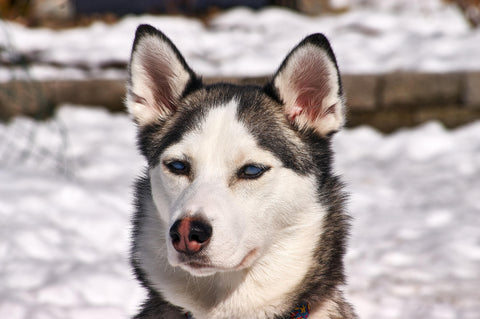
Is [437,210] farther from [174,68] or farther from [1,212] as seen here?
[1,212]

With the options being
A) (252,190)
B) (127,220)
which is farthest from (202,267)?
(127,220)

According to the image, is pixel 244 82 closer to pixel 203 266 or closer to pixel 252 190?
pixel 252 190

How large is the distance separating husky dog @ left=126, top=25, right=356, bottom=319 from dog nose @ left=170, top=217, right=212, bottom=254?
0.07 m

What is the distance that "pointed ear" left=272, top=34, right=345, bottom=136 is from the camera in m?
2.58

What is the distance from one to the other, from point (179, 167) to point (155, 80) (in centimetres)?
61

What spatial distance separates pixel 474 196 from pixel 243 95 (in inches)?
141

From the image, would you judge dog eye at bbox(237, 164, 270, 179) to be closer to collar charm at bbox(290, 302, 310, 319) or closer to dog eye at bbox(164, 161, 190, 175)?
dog eye at bbox(164, 161, 190, 175)

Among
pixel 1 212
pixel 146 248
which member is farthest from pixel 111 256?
pixel 146 248

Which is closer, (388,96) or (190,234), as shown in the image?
(190,234)

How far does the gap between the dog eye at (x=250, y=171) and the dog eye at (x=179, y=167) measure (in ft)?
0.78

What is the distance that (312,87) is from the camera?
2760 millimetres

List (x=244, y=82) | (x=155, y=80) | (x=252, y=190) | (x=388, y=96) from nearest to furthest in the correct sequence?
(x=252, y=190), (x=155, y=80), (x=244, y=82), (x=388, y=96)

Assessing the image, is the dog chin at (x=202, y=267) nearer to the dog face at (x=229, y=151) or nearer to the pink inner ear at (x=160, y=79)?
the dog face at (x=229, y=151)

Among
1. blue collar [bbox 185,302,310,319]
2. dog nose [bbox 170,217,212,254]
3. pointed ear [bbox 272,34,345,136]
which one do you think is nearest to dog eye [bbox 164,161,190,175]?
dog nose [bbox 170,217,212,254]
